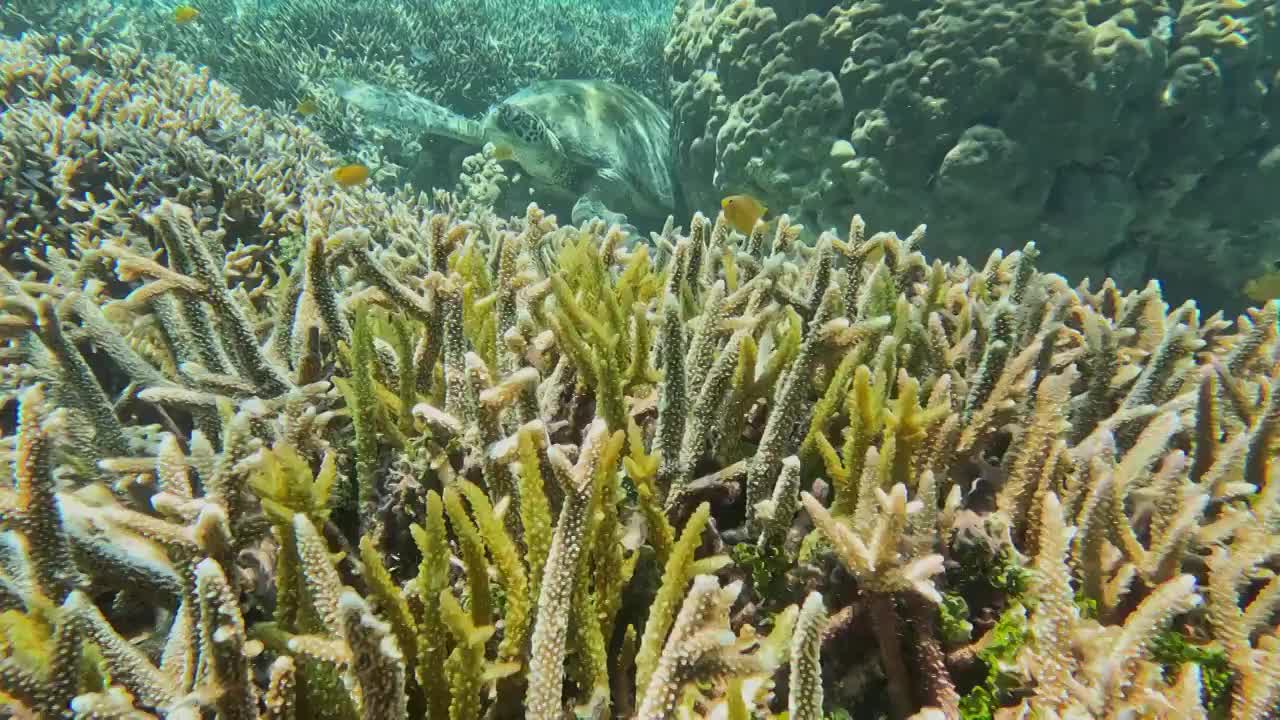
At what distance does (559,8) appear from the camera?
40.2ft

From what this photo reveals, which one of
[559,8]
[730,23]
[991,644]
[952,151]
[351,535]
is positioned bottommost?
[991,644]

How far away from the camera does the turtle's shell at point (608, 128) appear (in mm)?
7961

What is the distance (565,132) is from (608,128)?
688 millimetres

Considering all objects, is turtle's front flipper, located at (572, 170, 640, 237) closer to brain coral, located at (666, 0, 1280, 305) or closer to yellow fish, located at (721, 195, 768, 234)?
brain coral, located at (666, 0, 1280, 305)

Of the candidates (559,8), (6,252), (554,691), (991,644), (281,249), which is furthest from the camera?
(559,8)

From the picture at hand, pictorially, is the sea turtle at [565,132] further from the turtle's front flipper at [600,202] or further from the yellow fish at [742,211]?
the yellow fish at [742,211]

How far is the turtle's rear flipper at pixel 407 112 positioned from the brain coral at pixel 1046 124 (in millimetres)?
3829

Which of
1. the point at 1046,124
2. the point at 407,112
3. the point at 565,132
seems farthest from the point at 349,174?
the point at 1046,124

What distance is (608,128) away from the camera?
326 inches

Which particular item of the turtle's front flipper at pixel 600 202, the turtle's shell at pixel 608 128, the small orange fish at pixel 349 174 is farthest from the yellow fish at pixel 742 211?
the turtle's shell at pixel 608 128

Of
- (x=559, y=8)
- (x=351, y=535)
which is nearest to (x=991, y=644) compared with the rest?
(x=351, y=535)

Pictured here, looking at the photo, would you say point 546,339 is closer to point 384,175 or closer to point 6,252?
point 6,252

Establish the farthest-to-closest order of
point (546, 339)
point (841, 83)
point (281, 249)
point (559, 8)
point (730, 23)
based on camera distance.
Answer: point (559, 8) → point (730, 23) → point (841, 83) → point (281, 249) → point (546, 339)

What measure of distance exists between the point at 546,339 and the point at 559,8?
12363 millimetres
